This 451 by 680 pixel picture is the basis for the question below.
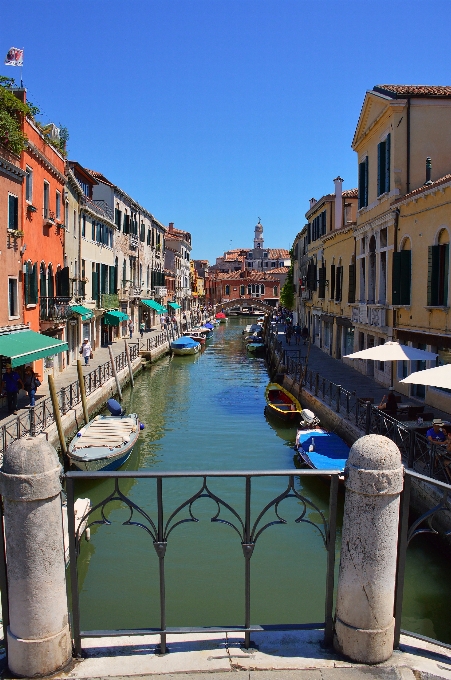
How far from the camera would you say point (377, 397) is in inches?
706

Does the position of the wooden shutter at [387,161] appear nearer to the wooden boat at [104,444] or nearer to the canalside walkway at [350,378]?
the canalside walkway at [350,378]

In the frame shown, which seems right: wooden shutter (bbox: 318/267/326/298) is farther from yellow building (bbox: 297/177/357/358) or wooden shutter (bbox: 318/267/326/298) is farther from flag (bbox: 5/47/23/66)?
flag (bbox: 5/47/23/66)

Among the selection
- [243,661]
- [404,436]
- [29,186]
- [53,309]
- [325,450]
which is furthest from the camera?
[53,309]

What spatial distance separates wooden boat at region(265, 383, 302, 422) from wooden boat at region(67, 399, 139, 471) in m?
5.17

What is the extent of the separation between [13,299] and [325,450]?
9842 millimetres

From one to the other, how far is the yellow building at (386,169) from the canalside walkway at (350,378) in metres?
0.50

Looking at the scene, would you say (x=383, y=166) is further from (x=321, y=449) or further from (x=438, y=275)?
(x=321, y=449)

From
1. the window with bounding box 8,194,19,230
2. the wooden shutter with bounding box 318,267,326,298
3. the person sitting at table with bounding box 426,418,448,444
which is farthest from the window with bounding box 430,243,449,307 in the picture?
the wooden shutter with bounding box 318,267,326,298

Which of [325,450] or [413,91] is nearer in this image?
[325,450]

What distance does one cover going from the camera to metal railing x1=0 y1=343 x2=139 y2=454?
1234cm

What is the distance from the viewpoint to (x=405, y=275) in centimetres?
1730

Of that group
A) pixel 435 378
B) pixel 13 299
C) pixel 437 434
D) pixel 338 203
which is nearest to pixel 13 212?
pixel 13 299

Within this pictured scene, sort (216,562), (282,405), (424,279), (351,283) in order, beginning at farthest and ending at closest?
(351,283) → (282,405) → (424,279) → (216,562)

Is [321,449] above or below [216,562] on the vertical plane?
above
